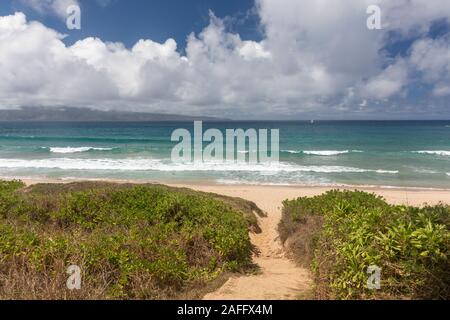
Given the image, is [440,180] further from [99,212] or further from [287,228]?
[99,212]

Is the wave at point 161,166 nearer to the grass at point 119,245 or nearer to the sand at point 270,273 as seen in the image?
the sand at point 270,273

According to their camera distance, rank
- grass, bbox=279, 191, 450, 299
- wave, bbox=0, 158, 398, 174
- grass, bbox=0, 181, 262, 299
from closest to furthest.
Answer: grass, bbox=279, 191, 450, 299 → grass, bbox=0, 181, 262, 299 → wave, bbox=0, 158, 398, 174

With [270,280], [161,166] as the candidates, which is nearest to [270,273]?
[270,280]

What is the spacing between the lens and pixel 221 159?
3375 centimetres

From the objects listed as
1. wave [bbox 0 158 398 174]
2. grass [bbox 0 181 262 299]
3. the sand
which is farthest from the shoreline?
grass [bbox 0 181 262 299]

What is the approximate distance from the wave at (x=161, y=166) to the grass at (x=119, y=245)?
18955mm

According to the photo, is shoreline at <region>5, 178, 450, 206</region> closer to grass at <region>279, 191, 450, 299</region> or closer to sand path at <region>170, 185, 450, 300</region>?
sand path at <region>170, 185, 450, 300</region>

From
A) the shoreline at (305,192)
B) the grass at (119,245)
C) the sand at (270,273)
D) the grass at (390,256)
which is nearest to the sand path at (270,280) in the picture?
the sand at (270,273)

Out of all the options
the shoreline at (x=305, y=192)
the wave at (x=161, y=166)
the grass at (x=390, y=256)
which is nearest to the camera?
the grass at (x=390, y=256)

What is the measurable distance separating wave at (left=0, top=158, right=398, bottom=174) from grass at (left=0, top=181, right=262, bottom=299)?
18955 mm

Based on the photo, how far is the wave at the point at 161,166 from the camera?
28.0 meters

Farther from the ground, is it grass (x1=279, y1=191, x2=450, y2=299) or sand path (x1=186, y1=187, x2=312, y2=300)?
grass (x1=279, y1=191, x2=450, y2=299)

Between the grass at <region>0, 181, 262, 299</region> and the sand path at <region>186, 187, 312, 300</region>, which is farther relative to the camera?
the sand path at <region>186, 187, 312, 300</region>

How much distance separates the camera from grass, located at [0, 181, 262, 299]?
496 cm
